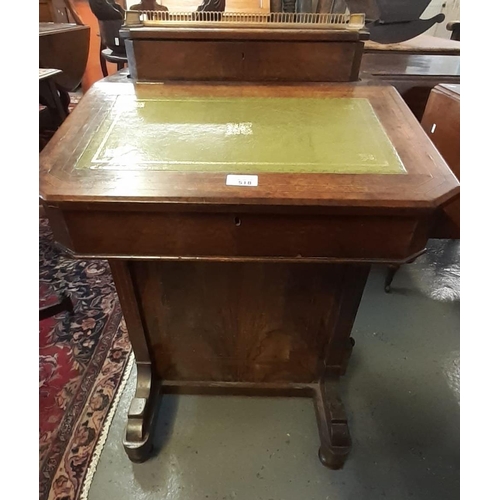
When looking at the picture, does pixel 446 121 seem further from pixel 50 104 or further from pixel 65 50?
pixel 65 50

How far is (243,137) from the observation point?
2.71ft

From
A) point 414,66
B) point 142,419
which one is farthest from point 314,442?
point 414,66

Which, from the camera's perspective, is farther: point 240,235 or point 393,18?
point 393,18

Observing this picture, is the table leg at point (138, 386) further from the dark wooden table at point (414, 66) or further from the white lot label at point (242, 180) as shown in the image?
the dark wooden table at point (414, 66)

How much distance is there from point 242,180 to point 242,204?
0.05 metres

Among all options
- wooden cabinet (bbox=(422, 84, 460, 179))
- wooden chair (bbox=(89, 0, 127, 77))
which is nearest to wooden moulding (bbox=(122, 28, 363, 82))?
wooden cabinet (bbox=(422, 84, 460, 179))

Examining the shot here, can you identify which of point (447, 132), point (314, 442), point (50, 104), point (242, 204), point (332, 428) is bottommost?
point (314, 442)

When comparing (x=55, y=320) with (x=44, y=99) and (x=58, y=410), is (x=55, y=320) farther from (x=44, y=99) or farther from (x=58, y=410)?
A: (x=44, y=99)

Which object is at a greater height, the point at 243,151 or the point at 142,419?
the point at 243,151

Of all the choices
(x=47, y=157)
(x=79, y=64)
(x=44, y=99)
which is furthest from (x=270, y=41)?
(x=79, y=64)

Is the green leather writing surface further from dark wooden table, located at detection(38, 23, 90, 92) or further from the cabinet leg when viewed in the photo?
dark wooden table, located at detection(38, 23, 90, 92)

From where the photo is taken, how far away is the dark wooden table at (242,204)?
2.22ft

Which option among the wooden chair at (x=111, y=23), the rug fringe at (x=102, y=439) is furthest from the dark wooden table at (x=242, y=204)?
the wooden chair at (x=111, y=23)

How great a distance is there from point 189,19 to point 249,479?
4.31 feet
